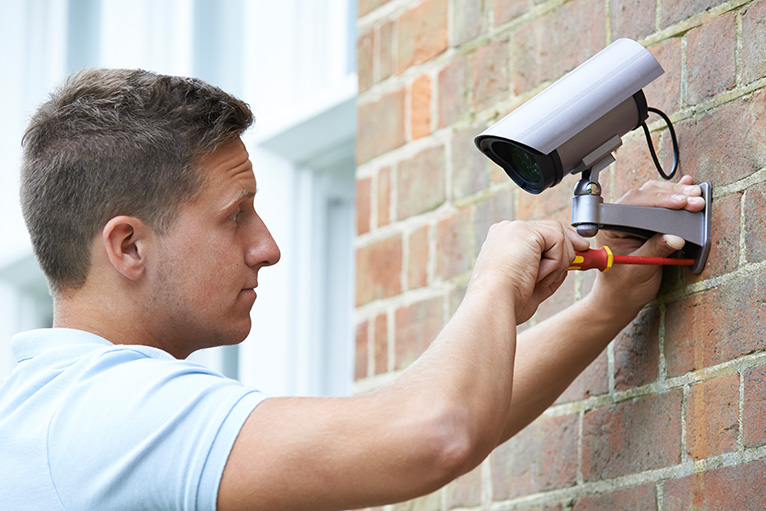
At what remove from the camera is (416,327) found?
85.0 inches

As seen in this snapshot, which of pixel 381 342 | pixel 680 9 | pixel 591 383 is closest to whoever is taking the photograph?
pixel 680 9

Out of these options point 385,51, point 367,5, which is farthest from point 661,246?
point 367,5

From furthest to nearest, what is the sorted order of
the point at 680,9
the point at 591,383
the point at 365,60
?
1. the point at 365,60
2. the point at 591,383
3. the point at 680,9

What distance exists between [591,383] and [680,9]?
1.94ft

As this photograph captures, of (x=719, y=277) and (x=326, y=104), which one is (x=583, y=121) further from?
(x=326, y=104)

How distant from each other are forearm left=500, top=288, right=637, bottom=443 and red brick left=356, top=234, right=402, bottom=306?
0.50 metres

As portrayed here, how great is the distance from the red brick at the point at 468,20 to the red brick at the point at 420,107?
0.11 m

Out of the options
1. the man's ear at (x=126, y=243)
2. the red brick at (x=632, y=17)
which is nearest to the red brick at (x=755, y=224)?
the red brick at (x=632, y=17)

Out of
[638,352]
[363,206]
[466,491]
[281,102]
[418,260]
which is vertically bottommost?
[466,491]

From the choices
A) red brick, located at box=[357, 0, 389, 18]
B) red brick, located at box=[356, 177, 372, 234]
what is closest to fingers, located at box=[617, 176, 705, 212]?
red brick, located at box=[356, 177, 372, 234]

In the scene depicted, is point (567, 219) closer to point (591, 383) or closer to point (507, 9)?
point (591, 383)

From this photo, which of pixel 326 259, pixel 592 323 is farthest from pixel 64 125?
pixel 326 259

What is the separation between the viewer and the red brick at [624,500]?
1.63 meters

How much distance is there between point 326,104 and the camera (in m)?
2.75
